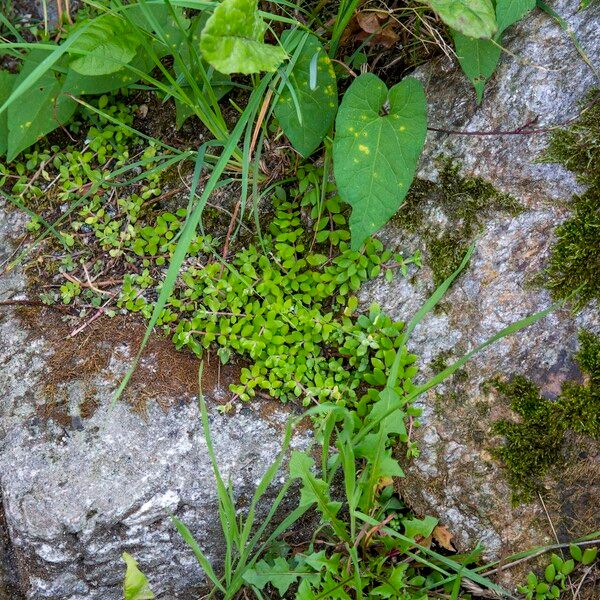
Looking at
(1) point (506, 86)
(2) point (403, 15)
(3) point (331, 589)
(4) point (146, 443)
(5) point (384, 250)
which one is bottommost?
(3) point (331, 589)

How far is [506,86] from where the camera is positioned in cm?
232

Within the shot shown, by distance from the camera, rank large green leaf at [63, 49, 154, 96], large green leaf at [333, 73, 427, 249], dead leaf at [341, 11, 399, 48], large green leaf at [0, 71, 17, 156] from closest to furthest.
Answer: large green leaf at [333, 73, 427, 249] → dead leaf at [341, 11, 399, 48] → large green leaf at [63, 49, 154, 96] → large green leaf at [0, 71, 17, 156]

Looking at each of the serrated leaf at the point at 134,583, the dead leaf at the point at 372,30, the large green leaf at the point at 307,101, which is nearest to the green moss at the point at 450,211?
the large green leaf at the point at 307,101

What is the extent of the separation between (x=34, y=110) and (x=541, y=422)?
230 cm

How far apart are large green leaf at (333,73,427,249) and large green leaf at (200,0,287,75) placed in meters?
0.36

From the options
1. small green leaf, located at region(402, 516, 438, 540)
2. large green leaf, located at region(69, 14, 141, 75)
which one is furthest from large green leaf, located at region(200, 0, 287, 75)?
small green leaf, located at region(402, 516, 438, 540)

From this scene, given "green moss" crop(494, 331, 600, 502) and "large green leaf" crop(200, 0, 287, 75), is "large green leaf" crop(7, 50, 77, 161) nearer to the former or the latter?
"large green leaf" crop(200, 0, 287, 75)

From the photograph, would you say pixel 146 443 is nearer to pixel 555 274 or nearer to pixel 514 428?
pixel 514 428

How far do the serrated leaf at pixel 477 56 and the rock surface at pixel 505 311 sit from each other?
89 mm

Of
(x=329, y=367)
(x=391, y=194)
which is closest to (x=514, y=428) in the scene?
(x=329, y=367)

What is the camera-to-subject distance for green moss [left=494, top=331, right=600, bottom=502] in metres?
2.14

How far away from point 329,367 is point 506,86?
119 cm

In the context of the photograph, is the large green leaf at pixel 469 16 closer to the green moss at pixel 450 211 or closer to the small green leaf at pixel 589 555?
the green moss at pixel 450 211

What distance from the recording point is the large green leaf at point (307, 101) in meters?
2.35
